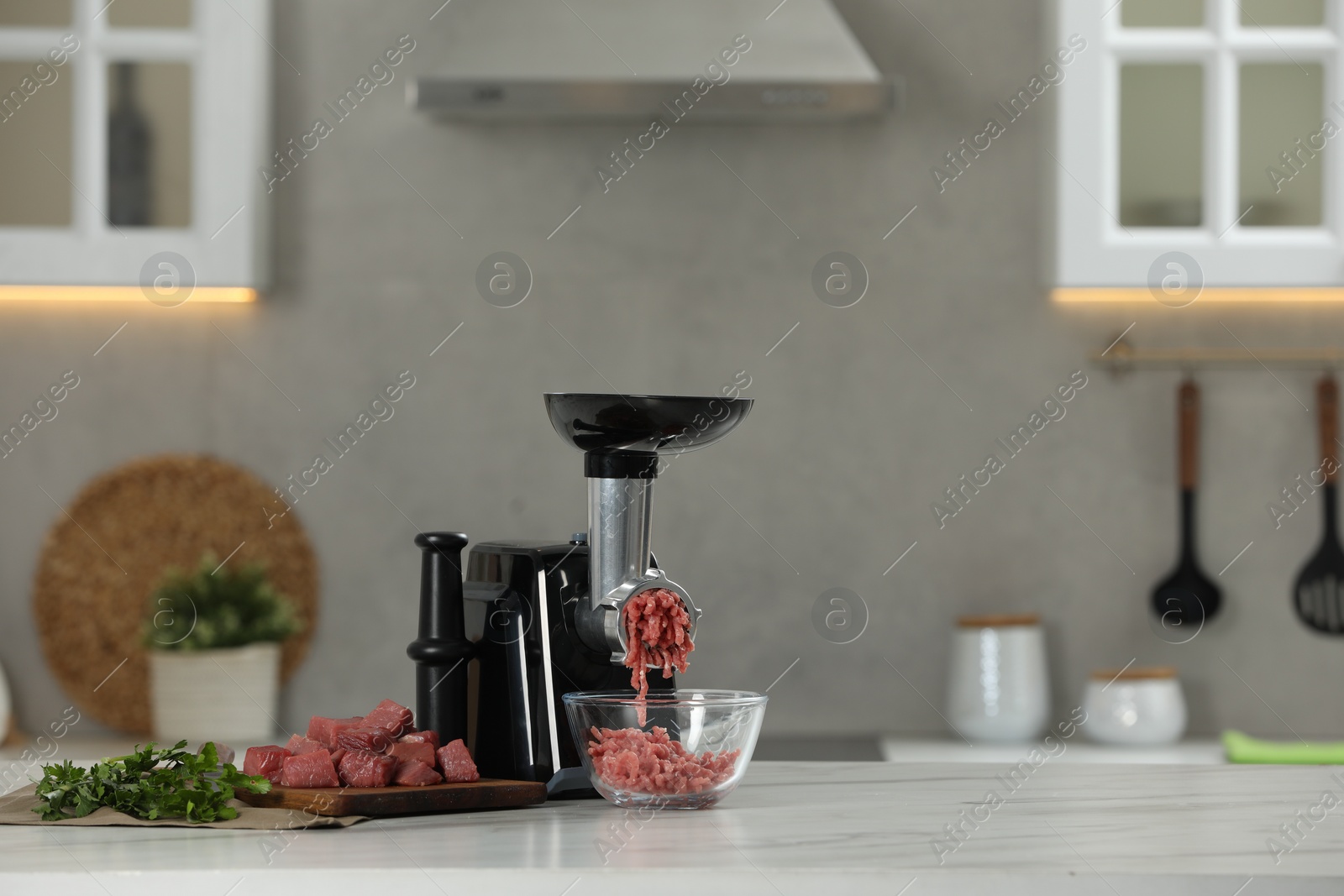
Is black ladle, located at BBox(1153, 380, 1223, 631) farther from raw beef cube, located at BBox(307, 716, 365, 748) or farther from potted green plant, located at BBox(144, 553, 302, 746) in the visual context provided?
raw beef cube, located at BBox(307, 716, 365, 748)

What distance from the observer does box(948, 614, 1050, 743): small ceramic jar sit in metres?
2.14

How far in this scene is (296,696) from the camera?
7.54 ft

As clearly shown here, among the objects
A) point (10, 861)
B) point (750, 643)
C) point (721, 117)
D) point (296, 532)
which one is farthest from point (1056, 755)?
point (10, 861)

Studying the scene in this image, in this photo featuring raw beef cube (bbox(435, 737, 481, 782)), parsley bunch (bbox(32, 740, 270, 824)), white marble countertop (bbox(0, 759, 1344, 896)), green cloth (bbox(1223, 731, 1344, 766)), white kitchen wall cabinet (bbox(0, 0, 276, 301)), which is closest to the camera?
white marble countertop (bbox(0, 759, 1344, 896))

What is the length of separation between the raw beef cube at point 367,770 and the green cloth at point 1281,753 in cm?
137

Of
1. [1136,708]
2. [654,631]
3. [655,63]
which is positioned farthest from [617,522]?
[1136,708]

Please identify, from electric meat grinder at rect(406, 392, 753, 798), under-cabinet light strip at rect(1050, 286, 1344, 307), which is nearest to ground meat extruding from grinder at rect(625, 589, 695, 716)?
electric meat grinder at rect(406, 392, 753, 798)

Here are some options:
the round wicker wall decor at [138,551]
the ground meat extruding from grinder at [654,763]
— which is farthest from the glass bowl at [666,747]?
Answer: the round wicker wall decor at [138,551]

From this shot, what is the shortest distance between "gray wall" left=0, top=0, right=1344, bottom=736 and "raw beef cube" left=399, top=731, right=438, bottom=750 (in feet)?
3.97

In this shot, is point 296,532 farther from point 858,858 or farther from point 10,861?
point 858,858

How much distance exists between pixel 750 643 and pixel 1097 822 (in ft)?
4.44

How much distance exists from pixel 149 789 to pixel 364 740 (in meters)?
0.17

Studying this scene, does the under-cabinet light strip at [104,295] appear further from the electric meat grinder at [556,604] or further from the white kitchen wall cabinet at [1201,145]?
the white kitchen wall cabinet at [1201,145]

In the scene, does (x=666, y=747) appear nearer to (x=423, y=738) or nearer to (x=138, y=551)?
(x=423, y=738)
